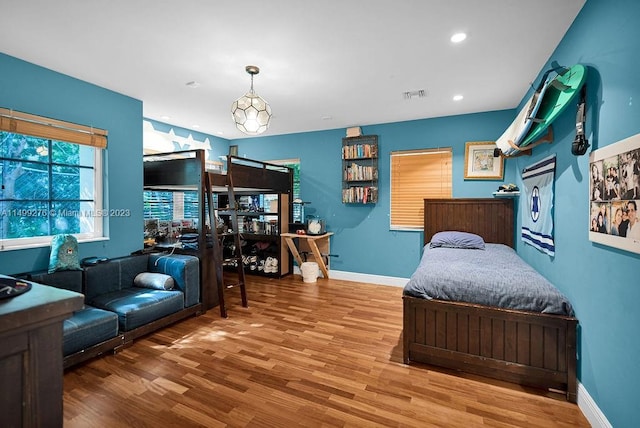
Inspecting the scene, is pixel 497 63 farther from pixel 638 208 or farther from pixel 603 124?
pixel 638 208

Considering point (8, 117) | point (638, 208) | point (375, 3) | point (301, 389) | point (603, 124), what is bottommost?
point (301, 389)

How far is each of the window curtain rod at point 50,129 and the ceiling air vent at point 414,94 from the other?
353 cm

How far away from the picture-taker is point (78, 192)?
3248mm

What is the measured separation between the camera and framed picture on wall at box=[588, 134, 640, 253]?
1.41 m

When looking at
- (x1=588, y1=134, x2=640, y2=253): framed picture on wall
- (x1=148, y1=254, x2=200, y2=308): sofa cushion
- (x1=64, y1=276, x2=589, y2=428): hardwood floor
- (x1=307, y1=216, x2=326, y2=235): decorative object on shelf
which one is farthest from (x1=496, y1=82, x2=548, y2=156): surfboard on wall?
(x1=148, y1=254, x2=200, y2=308): sofa cushion

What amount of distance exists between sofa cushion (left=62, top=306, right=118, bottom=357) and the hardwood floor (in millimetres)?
197

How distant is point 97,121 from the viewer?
326 centimetres

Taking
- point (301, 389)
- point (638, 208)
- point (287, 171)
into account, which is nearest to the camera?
point (638, 208)

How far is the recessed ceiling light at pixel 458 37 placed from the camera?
2291mm

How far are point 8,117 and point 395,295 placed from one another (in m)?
4.65

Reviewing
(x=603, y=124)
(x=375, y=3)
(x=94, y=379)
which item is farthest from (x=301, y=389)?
(x=375, y=3)

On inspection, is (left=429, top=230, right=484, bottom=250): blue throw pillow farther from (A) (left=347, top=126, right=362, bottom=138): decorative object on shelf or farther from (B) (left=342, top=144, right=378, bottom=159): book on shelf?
(A) (left=347, top=126, right=362, bottom=138): decorative object on shelf

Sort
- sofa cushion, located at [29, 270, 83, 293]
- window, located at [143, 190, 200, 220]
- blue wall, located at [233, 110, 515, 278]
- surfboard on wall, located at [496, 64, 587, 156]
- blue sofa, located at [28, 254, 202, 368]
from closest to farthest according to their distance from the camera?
surfboard on wall, located at [496, 64, 587, 156] < blue sofa, located at [28, 254, 202, 368] < sofa cushion, located at [29, 270, 83, 293] < blue wall, located at [233, 110, 515, 278] < window, located at [143, 190, 200, 220]

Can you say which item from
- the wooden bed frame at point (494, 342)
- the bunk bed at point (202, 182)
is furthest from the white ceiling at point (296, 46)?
the wooden bed frame at point (494, 342)
